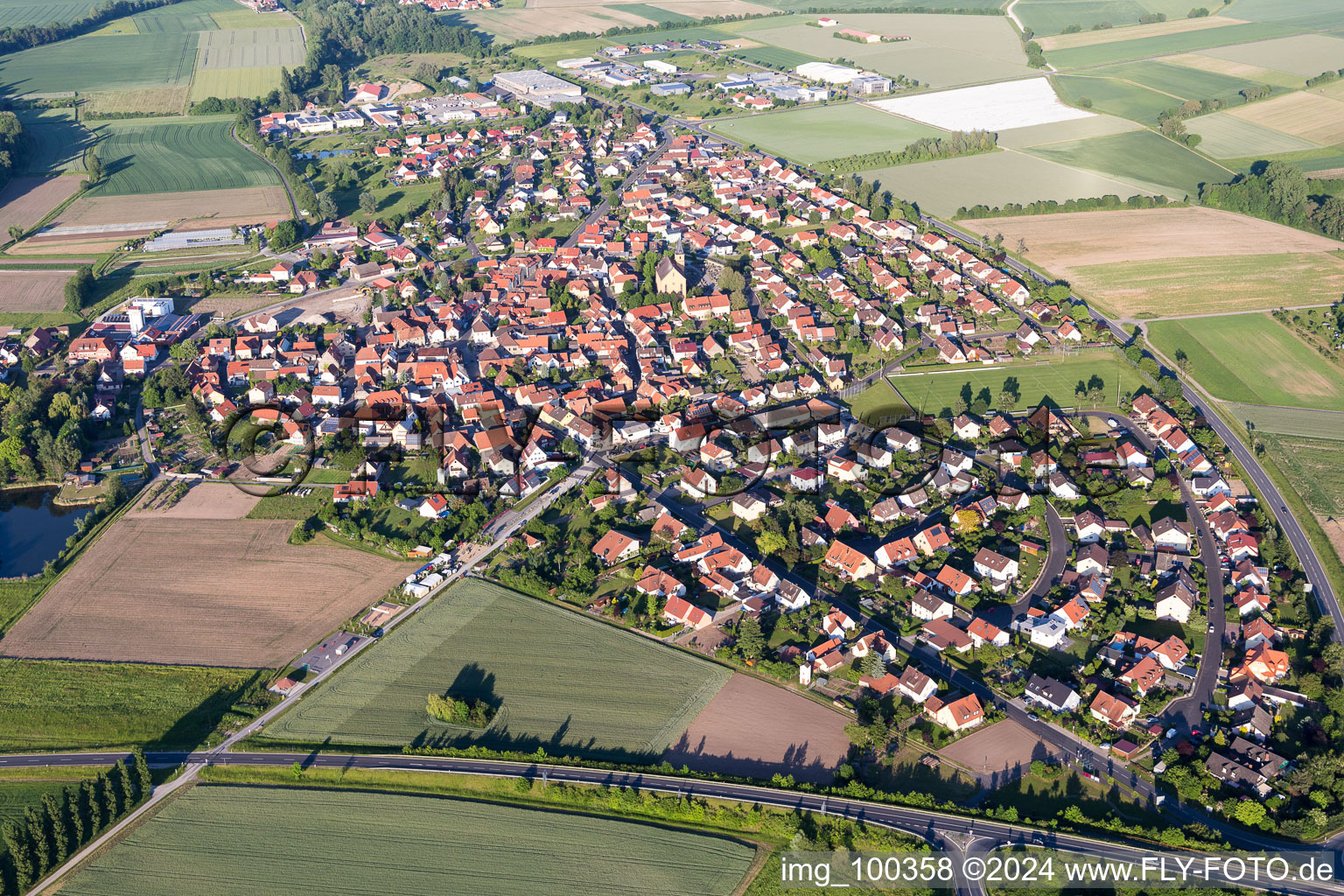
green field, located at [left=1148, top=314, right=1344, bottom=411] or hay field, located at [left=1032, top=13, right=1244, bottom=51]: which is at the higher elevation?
hay field, located at [left=1032, top=13, right=1244, bottom=51]

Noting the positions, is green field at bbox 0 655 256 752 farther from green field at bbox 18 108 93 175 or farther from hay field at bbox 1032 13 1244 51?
hay field at bbox 1032 13 1244 51

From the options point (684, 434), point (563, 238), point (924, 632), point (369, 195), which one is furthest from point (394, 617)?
point (369, 195)

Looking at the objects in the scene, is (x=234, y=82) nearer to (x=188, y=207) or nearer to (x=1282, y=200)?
(x=188, y=207)

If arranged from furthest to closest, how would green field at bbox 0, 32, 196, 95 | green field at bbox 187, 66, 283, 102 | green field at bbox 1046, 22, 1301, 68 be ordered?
green field at bbox 1046, 22, 1301, 68 → green field at bbox 0, 32, 196, 95 → green field at bbox 187, 66, 283, 102

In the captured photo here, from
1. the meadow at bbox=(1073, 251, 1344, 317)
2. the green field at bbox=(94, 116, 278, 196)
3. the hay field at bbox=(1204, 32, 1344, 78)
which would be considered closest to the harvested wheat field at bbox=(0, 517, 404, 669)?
the meadow at bbox=(1073, 251, 1344, 317)

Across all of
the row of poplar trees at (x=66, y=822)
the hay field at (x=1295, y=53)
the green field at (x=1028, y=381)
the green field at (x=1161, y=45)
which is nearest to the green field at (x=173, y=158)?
the green field at (x=1028, y=381)

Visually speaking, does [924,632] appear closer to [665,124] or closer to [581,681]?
[581,681]

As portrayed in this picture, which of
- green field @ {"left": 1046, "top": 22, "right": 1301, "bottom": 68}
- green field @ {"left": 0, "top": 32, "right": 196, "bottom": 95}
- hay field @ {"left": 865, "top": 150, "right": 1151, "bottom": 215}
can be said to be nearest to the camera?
hay field @ {"left": 865, "top": 150, "right": 1151, "bottom": 215}

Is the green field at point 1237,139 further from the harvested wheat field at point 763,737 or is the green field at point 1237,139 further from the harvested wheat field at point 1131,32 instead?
the harvested wheat field at point 763,737

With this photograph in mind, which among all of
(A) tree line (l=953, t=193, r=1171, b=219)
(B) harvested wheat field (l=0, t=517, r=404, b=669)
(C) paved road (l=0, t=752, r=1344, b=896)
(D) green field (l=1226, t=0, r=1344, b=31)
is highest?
(D) green field (l=1226, t=0, r=1344, b=31)
